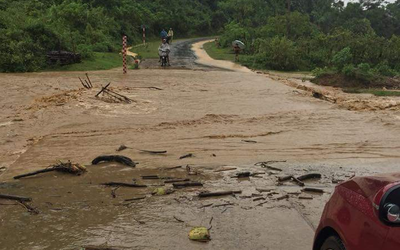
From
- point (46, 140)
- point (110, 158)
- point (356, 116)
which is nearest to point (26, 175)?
point (110, 158)

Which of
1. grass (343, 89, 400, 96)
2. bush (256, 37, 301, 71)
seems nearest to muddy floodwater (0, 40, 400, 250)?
grass (343, 89, 400, 96)

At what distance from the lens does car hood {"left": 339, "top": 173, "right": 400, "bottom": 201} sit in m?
2.85

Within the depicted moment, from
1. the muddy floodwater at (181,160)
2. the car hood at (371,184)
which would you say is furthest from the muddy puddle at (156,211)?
the car hood at (371,184)

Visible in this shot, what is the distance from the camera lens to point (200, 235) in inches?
189

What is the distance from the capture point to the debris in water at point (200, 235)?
479cm

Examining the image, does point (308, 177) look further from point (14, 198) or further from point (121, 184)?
point (14, 198)

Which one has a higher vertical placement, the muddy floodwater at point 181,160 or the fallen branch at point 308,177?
the fallen branch at point 308,177

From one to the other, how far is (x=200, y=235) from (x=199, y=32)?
59.8 m

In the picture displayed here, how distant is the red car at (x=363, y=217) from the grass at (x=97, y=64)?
22729mm

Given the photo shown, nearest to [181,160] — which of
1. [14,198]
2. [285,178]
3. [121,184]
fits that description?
[121,184]

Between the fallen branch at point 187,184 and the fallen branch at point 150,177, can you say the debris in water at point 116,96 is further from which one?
the fallen branch at point 187,184

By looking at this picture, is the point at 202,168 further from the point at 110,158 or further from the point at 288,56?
the point at 288,56

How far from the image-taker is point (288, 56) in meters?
28.2

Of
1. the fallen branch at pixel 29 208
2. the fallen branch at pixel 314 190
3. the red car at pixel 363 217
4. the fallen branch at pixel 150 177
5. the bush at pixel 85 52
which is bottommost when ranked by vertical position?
the fallen branch at pixel 150 177
